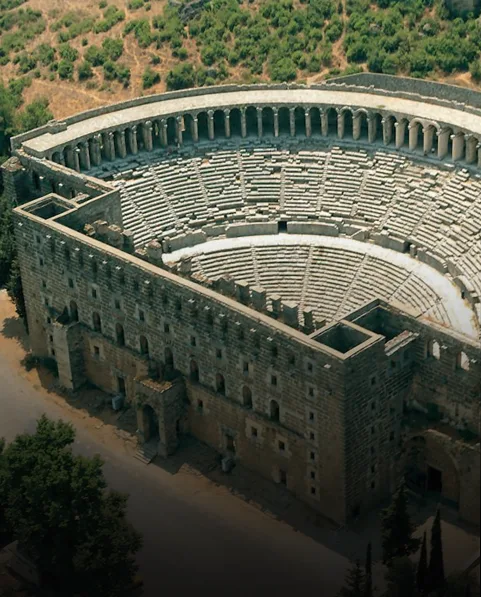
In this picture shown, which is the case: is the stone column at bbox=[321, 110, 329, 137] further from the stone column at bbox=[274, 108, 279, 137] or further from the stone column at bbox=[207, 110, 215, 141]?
the stone column at bbox=[207, 110, 215, 141]

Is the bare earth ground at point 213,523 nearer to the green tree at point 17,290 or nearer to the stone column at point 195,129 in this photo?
the green tree at point 17,290

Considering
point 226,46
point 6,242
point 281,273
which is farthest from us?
point 226,46

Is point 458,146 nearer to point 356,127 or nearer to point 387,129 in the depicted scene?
point 387,129

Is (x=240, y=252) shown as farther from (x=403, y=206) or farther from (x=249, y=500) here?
(x=249, y=500)

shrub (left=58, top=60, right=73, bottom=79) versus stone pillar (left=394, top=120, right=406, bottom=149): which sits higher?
stone pillar (left=394, top=120, right=406, bottom=149)

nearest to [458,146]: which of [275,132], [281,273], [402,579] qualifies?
[275,132]

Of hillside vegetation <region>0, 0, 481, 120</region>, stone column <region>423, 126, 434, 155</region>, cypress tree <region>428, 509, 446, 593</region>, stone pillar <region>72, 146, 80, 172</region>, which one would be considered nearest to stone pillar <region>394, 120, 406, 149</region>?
stone column <region>423, 126, 434, 155</region>

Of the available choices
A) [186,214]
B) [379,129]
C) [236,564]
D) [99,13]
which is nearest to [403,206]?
[379,129]
